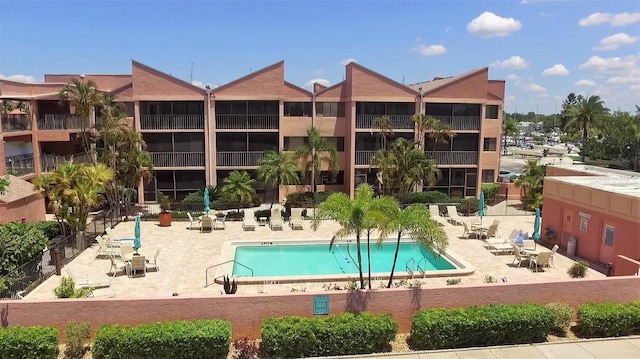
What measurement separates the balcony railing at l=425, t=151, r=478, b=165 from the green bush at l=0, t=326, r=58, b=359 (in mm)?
27417

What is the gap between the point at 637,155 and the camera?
5275 centimetres

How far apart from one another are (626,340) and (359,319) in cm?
764

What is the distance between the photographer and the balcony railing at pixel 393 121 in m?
33.2

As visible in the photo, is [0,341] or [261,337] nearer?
[0,341]

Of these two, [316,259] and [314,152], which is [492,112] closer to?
[314,152]

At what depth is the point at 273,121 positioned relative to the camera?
33062mm

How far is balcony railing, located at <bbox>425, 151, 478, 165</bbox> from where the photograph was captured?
3406 cm

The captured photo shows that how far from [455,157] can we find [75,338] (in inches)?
1111

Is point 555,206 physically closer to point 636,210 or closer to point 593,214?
point 593,214

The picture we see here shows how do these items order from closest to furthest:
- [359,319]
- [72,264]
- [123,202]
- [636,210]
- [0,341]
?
[0,341] < [359,319] < [636,210] < [72,264] < [123,202]

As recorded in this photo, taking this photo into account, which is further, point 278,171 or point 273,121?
point 273,121

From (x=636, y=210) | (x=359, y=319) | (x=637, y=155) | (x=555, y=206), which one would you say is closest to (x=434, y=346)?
(x=359, y=319)

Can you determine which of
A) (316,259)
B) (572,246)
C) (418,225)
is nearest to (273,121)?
(316,259)

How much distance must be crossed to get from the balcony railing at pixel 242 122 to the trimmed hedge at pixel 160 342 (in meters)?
22.4
